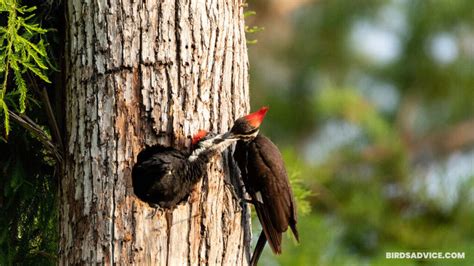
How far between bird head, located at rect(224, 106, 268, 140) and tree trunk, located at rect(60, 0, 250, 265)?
0.08m

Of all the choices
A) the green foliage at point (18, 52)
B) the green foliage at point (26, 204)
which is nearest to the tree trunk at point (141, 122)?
the green foliage at point (18, 52)

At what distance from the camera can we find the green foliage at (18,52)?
3885mm

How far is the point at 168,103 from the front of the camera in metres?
3.87

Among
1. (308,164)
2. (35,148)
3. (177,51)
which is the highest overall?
(177,51)

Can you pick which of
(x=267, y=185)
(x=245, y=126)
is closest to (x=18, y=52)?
(x=245, y=126)

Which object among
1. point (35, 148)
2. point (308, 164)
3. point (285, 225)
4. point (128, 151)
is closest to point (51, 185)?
point (35, 148)

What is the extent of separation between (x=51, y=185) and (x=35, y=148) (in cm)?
21

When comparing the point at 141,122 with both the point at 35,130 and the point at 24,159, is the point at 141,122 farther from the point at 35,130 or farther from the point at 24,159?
the point at 24,159

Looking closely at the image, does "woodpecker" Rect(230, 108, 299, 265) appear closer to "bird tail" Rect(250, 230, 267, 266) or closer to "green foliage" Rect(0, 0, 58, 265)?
"bird tail" Rect(250, 230, 267, 266)

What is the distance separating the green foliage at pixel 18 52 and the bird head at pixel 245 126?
801 mm

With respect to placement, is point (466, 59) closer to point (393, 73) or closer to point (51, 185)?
point (393, 73)

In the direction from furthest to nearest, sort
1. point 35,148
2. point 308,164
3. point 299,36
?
point 299,36 → point 308,164 → point 35,148

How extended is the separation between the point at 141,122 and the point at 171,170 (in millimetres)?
235

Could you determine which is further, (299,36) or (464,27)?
(299,36)
